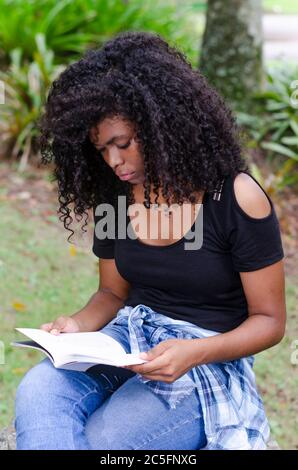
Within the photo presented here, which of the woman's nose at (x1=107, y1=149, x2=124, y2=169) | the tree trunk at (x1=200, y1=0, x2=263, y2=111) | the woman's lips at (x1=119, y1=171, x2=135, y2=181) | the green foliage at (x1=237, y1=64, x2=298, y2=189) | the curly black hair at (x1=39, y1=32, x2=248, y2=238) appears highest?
the tree trunk at (x1=200, y1=0, x2=263, y2=111)

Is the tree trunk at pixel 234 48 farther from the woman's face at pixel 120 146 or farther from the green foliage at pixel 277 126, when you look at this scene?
the woman's face at pixel 120 146

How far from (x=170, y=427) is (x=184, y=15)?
730cm

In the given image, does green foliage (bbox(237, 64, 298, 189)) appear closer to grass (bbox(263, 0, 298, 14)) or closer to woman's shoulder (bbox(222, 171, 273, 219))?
Result: woman's shoulder (bbox(222, 171, 273, 219))

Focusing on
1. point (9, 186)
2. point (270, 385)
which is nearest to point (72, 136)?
point (270, 385)

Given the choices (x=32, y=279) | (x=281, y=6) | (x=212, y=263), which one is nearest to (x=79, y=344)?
(x=212, y=263)

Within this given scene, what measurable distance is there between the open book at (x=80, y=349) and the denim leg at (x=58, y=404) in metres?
0.04

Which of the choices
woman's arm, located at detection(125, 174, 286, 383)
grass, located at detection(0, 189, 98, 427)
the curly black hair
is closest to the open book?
woman's arm, located at detection(125, 174, 286, 383)

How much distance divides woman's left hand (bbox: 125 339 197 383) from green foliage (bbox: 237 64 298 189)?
13.6 ft

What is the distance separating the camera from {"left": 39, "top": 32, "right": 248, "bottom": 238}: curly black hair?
208cm

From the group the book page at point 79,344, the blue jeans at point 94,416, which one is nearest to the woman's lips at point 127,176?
the book page at point 79,344

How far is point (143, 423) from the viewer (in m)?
1.99

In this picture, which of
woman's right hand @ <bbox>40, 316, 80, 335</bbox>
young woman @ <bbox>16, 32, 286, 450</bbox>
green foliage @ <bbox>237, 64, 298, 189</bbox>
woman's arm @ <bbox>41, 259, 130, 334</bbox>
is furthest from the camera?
green foliage @ <bbox>237, 64, 298, 189</bbox>

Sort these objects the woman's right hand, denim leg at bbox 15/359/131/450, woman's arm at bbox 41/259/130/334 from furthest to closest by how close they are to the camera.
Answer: woman's arm at bbox 41/259/130/334
the woman's right hand
denim leg at bbox 15/359/131/450
